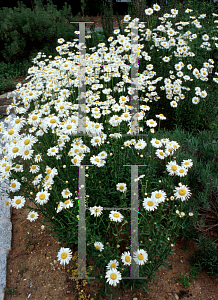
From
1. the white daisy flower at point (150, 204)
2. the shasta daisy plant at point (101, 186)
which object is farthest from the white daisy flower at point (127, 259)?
the white daisy flower at point (150, 204)

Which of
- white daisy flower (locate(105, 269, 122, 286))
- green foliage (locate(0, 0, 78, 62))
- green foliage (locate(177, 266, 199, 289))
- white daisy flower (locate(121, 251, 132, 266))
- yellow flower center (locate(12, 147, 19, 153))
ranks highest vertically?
green foliage (locate(0, 0, 78, 62))

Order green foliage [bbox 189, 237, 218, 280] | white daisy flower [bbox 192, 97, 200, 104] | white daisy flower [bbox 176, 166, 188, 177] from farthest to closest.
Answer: white daisy flower [bbox 192, 97, 200, 104]
green foliage [bbox 189, 237, 218, 280]
white daisy flower [bbox 176, 166, 188, 177]

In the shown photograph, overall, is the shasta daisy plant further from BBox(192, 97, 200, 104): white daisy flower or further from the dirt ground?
BBox(192, 97, 200, 104): white daisy flower

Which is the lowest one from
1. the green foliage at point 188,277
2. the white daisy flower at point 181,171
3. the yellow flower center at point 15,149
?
the green foliage at point 188,277

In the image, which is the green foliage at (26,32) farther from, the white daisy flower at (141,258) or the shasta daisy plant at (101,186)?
the white daisy flower at (141,258)

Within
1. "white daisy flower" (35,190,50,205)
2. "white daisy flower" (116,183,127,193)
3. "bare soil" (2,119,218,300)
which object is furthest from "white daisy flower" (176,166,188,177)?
"white daisy flower" (35,190,50,205)

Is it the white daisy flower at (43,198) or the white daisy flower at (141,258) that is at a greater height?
the white daisy flower at (43,198)

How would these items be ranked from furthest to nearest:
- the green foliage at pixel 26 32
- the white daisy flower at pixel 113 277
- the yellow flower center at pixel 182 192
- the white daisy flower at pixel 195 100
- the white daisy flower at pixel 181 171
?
the green foliage at pixel 26 32 < the white daisy flower at pixel 195 100 < the white daisy flower at pixel 181 171 < the yellow flower center at pixel 182 192 < the white daisy flower at pixel 113 277

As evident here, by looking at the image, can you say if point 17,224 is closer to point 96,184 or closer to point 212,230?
point 96,184

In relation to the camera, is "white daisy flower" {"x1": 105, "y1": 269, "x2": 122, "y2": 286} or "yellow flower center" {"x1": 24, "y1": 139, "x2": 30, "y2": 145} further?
"yellow flower center" {"x1": 24, "y1": 139, "x2": 30, "y2": 145}

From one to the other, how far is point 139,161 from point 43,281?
1627mm

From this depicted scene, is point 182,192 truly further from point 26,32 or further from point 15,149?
point 26,32

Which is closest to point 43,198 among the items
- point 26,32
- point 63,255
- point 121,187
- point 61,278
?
point 63,255

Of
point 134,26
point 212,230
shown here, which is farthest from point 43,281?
point 134,26
